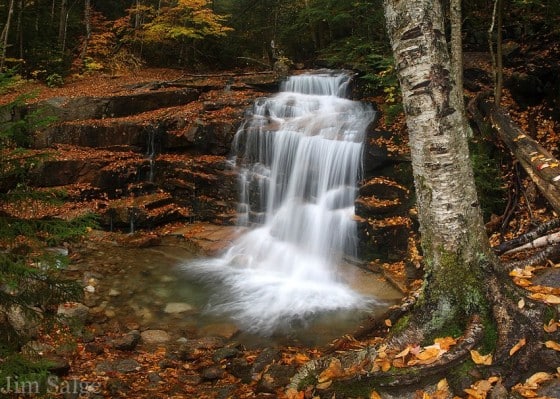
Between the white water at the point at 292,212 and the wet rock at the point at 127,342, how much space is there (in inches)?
65.0

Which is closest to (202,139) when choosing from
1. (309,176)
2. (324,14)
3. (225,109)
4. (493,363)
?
(225,109)

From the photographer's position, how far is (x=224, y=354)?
507 centimetres

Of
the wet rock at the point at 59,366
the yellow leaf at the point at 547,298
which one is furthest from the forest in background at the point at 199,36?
the wet rock at the point at 59,366

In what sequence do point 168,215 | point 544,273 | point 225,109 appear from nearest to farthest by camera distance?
point 544,273 → point 168,215 → point 225,109

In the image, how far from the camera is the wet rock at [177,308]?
6.70 m

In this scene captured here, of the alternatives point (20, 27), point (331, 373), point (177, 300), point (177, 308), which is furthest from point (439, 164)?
point (20, 27)

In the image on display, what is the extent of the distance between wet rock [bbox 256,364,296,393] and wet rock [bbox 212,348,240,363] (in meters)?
0.83

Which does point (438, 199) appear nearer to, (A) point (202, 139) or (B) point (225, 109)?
(A) point (202, 139)

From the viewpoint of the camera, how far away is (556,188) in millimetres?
4797

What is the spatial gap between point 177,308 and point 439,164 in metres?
5.20

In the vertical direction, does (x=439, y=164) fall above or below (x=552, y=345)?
above

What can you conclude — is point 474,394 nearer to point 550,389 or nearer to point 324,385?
point 550,389

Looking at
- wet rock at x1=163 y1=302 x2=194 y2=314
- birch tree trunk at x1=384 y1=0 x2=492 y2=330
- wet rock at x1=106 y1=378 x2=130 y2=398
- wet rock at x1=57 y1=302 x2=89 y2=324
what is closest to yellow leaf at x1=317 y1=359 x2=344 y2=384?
birch tree trunk at x1=384 y1=0 x2=492 y2=330

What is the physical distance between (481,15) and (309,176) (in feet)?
22.6
